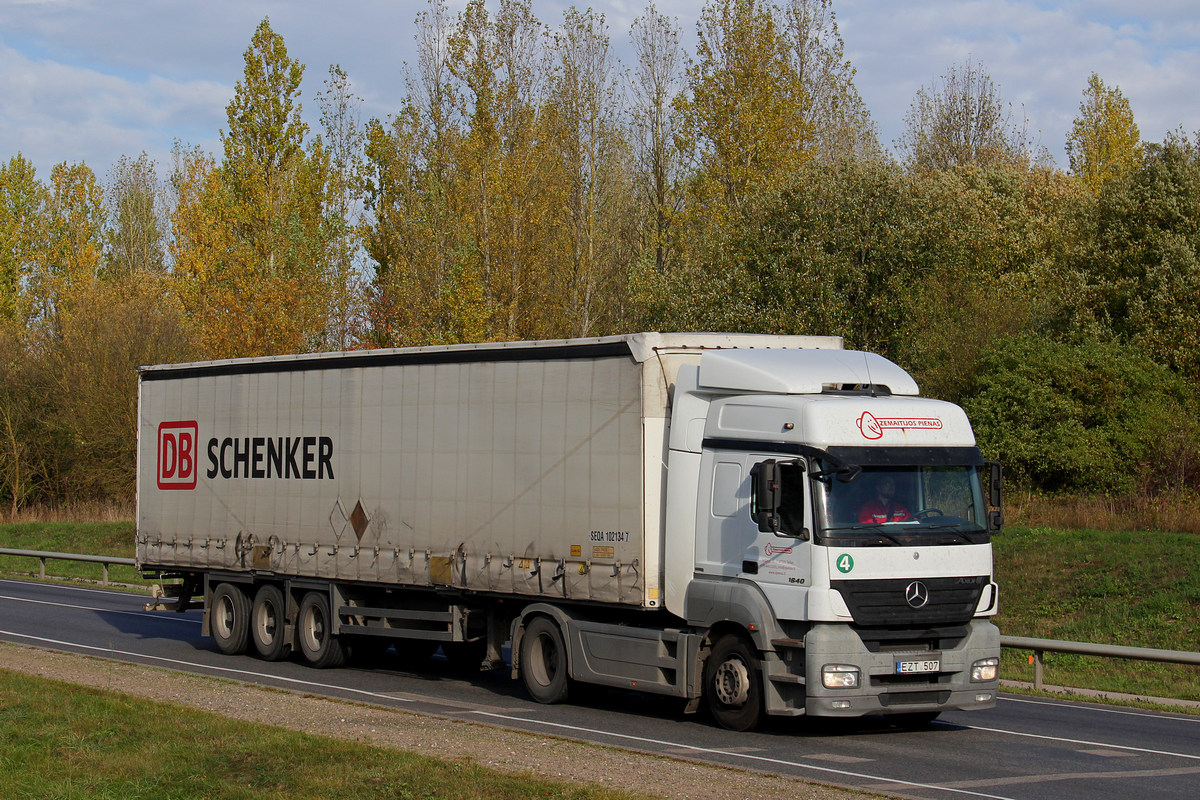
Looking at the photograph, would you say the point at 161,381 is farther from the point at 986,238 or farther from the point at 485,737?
the point at 986,238

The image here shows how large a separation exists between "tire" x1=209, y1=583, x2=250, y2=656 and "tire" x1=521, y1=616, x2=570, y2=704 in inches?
230

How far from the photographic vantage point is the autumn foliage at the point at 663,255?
102 ft

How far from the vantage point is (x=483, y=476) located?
14945mm

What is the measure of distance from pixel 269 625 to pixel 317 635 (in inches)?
44.8

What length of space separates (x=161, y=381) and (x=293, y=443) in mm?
3791

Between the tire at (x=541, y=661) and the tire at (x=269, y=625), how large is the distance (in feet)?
16.0

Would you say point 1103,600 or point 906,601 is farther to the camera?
point 1103,600

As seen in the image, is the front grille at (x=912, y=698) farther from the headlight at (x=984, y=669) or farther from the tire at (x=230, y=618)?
the tire at (x=230, y=618)

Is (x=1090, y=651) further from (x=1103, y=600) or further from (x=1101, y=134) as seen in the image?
(x=1101, y=134)

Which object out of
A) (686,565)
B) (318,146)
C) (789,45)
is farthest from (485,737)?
(789,45)

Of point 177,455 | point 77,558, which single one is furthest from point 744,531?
point 77,558

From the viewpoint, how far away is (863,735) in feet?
40.9

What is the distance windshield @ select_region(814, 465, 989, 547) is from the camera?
38.3 feet

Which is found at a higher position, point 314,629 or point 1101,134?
point 1101,134
